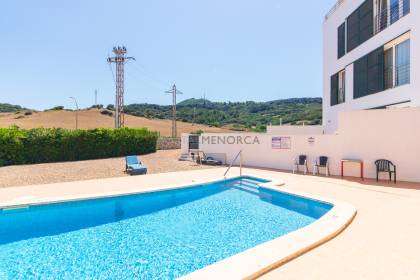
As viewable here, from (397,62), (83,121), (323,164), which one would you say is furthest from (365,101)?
(83,121)

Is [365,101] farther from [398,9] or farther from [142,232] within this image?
[142,232]

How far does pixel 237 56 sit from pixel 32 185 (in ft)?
94.1

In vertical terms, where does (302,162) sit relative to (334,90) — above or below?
below

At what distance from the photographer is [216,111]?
311 feet

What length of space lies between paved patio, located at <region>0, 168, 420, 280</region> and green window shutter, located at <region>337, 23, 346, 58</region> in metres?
10.5

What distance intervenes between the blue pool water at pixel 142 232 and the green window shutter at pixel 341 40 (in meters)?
12.8

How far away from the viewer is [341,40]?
17703 millimetres

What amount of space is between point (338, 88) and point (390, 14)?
5997 millimetres

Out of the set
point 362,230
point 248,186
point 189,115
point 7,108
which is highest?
point 7,108

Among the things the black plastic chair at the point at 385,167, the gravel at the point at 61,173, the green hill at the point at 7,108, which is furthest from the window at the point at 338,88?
the green hill at the point at 7,108

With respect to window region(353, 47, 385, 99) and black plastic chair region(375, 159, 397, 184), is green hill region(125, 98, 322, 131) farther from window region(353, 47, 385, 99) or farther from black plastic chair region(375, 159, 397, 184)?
black plastic chair region(375, 159, 397, 184)

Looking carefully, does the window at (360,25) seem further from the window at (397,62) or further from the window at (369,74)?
the window at (397,62)

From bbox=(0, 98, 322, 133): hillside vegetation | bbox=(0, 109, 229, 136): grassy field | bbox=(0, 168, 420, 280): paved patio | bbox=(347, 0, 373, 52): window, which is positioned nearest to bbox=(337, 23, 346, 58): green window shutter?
bbox=(347, 0, 373, 52): window

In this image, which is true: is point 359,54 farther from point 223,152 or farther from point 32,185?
point 32,185
